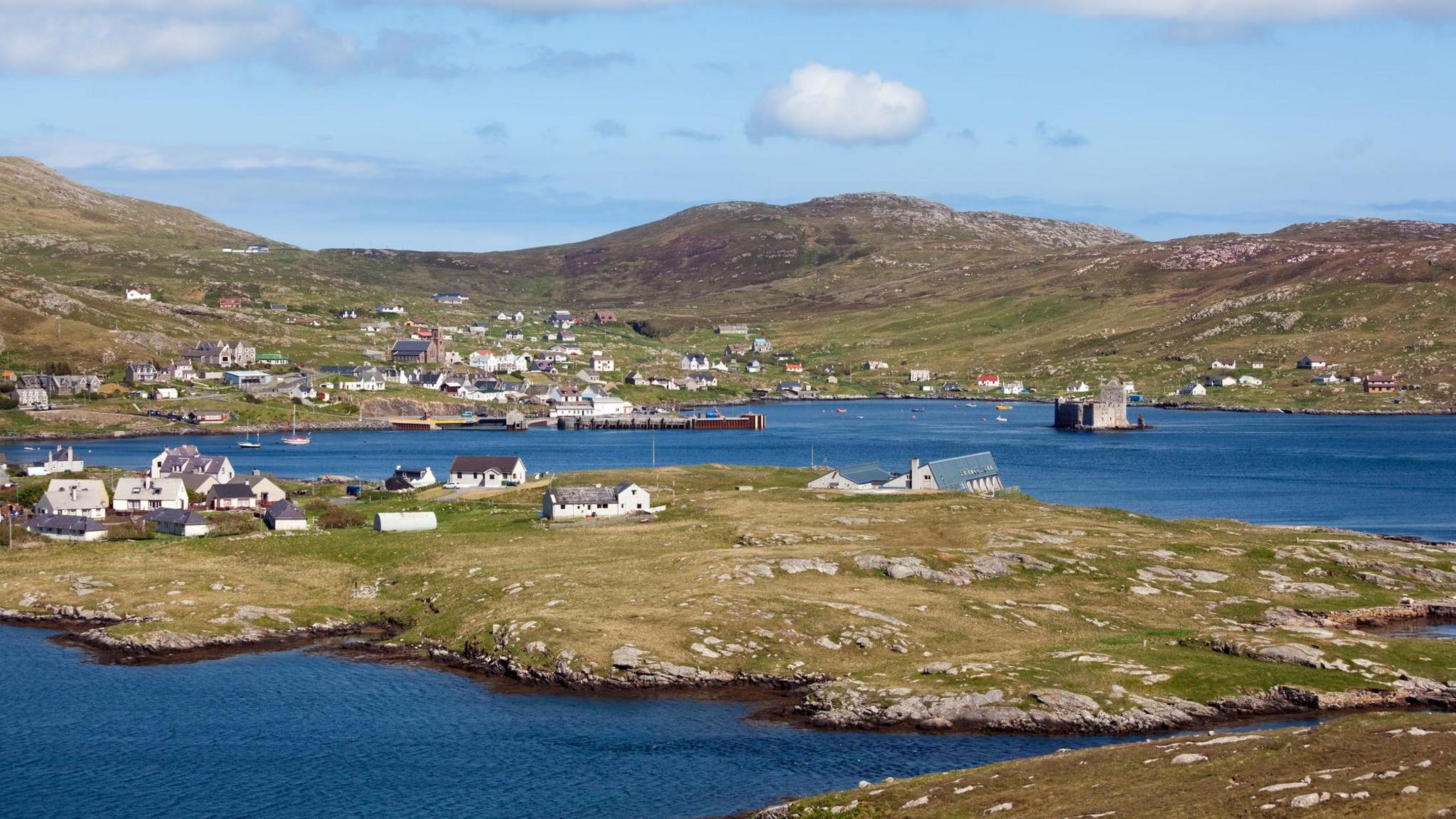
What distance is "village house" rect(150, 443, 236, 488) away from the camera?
126 meters

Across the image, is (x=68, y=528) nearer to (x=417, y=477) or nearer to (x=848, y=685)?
(x=417, y=477)

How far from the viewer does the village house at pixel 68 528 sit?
336ft

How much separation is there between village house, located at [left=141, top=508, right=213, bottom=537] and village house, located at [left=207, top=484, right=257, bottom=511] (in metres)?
8.89

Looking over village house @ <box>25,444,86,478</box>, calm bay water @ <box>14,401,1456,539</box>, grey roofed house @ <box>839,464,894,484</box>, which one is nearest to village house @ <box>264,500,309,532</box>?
village house @ <box>25,444,86,478</box>

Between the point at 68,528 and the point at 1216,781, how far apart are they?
285 feet

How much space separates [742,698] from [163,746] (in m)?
25.5

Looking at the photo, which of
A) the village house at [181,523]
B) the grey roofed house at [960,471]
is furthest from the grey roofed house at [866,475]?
the village house at [181,523]

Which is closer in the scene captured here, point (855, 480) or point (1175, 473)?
point (855, 480)

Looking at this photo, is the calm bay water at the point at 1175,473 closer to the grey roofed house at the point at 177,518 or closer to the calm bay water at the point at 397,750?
the grey roofed house at the point at 177,518

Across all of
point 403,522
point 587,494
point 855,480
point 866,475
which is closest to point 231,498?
point 403,522

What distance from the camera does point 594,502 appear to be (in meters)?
109

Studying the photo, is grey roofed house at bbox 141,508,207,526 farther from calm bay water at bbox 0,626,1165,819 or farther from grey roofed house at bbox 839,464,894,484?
grey roofed house at bbox 839,464,894,484

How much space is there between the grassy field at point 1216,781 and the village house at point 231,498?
80454mm

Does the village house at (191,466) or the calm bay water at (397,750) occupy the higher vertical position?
the village house at (191,466)
